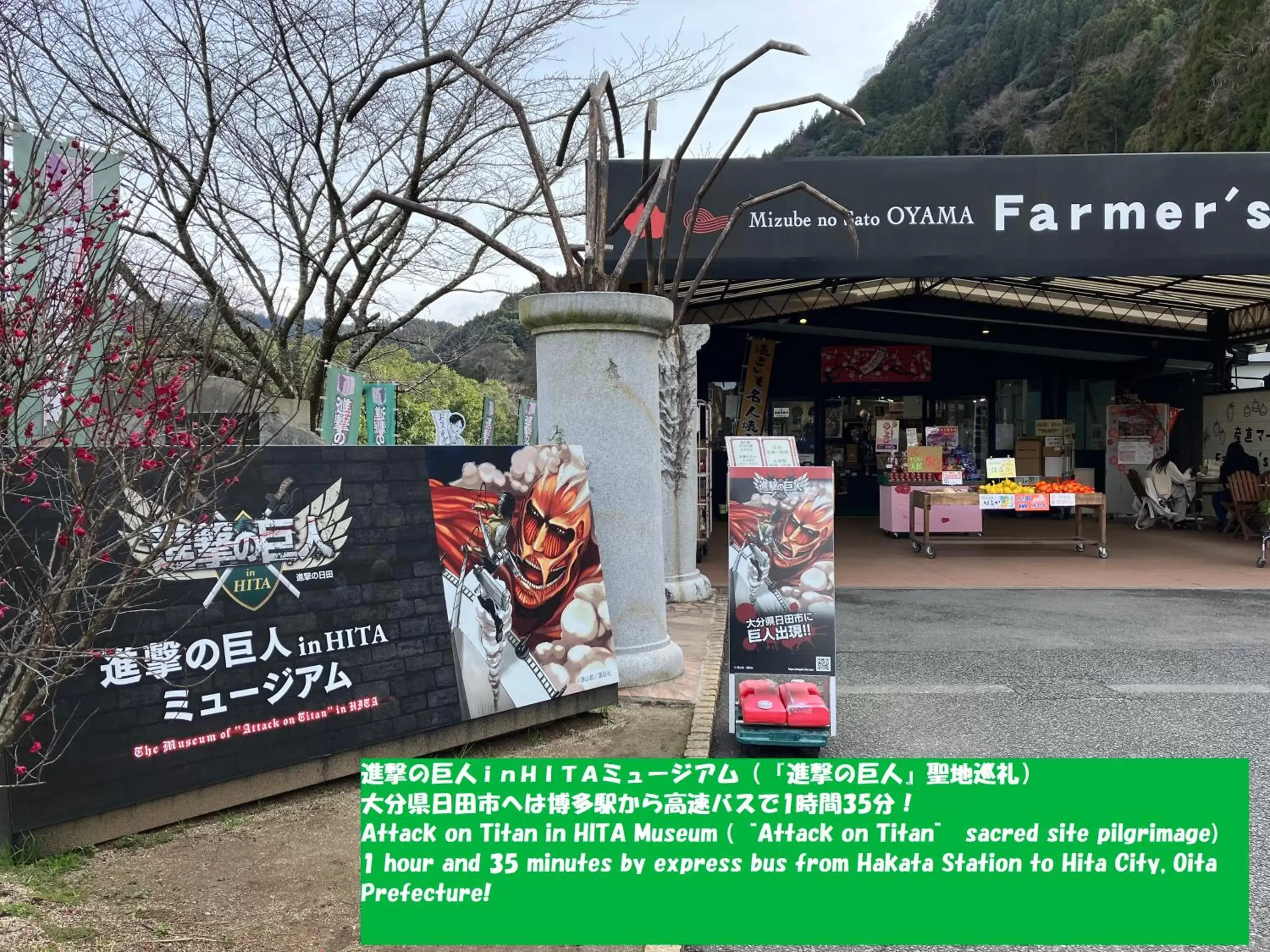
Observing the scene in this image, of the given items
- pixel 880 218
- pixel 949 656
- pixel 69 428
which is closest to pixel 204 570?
pixel 69 428

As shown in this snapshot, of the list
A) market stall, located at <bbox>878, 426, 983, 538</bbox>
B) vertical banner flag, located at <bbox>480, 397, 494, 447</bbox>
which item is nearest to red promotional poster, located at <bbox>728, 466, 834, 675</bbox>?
vertical banner flag, located at <bbox>480, 397, 494, 447</bbox>

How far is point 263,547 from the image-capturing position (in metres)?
3.80

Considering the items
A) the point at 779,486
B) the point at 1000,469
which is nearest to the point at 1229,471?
the point at 1000,469

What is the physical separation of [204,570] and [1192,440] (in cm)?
1833

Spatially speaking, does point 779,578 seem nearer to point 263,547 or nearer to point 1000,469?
point 263,547

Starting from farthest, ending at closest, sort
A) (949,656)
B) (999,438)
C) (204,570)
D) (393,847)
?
(999,438) < (949,656) < (204,570) < (393,847)

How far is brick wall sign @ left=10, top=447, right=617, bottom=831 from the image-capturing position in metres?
3.34

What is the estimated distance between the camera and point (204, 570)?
362 cm

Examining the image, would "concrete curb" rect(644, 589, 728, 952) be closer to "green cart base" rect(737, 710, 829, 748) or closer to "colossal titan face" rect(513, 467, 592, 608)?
"green cart base" rect(737, 710, 829, 748)

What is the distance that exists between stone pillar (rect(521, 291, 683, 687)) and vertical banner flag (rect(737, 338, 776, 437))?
552 inches

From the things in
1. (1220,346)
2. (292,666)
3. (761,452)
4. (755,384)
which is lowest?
(292,666)

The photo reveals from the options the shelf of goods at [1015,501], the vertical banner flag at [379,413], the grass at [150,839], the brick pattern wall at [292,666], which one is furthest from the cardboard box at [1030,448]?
the grass at [150,839]

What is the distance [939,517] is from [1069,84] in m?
43.0

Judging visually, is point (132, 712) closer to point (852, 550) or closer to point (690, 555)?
point (690, 555)
